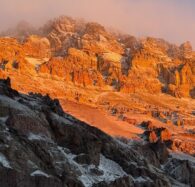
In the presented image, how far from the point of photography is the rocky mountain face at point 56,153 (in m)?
58.5

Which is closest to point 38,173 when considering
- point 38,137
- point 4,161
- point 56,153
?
point 4,161

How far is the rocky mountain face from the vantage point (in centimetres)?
5850

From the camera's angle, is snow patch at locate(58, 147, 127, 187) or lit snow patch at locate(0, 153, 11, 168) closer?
lit snow patch at locate(0, 153, 11, 168)

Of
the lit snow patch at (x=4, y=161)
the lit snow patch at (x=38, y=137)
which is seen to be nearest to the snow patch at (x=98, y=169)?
the lit snow patch at (x=38, y=137)

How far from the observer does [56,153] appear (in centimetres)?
6444

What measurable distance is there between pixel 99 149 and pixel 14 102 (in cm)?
1040

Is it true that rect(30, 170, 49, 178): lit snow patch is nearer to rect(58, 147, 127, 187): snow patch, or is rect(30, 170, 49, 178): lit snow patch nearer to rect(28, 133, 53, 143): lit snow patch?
rect(58, 147, 127, 187): snow patch

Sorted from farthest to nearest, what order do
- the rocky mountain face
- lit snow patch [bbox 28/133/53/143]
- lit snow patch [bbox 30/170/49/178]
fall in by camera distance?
lit snow patch [bbox 28/133/53/143], the rocky mountain face, lit snow patch [bbox 30/170/49/178]

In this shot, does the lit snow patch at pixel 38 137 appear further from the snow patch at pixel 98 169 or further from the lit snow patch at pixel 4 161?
the lit snow patch at pixel 4 161

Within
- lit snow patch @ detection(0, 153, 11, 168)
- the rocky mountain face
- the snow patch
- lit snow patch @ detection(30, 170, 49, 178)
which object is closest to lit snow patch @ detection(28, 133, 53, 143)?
the rocky mountain face

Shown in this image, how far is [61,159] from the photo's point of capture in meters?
64.0

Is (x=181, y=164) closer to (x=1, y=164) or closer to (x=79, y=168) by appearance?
(x=79, y=168)

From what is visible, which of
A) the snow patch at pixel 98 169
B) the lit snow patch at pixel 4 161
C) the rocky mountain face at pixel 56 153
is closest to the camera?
the lit snow patch at pixel 4 161

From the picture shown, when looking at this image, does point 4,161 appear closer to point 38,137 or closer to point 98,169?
point 38,137
